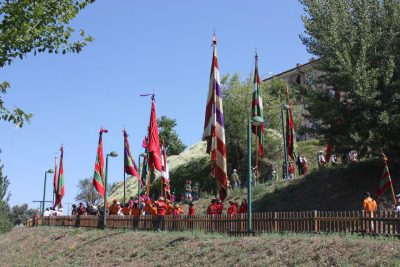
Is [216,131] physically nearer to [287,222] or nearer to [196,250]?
[287,222]

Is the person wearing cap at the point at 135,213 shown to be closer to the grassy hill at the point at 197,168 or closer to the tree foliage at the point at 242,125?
the grassy hill at the point at 197,168

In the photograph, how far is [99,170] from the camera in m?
31.2

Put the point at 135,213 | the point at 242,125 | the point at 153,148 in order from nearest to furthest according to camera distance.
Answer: the point at 153,148 < the point at 135,213 < the point at 242,125

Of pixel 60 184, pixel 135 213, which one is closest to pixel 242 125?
pixel 60 184

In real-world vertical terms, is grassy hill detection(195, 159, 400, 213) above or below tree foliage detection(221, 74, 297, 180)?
below

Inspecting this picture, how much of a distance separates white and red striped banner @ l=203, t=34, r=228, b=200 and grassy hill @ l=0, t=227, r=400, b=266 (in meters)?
2.15

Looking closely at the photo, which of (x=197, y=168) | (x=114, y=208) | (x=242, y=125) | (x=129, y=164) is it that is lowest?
(x=114, y=208)

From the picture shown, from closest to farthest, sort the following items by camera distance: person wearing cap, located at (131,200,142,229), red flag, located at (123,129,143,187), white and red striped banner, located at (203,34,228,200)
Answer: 1. white and red striped banner, located at (203,34,228,200)
2. person wearing cap, located at (131,200,142,229)
3. red flag, located at (123,129,143,187)

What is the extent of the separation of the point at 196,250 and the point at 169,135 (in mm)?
60808

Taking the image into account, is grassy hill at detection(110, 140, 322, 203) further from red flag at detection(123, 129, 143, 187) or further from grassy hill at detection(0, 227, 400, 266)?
grassy hill at detection(0, 227, 400, 266)

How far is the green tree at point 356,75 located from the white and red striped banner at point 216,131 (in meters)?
7.56

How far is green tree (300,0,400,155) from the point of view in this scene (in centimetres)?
2559

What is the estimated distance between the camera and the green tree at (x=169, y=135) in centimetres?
7750

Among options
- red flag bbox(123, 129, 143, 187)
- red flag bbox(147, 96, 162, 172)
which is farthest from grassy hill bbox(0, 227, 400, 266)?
red flag bbox(123, 129, 143, 187)
